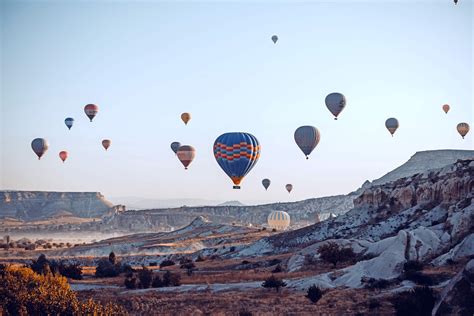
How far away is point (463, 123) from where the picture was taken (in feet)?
331

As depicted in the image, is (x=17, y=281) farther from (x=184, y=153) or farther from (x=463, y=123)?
(x=463, y=123)

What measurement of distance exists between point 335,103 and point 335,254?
3717 cm

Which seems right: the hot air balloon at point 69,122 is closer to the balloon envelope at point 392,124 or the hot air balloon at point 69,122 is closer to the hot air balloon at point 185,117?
the hot air balloon at point 185,117

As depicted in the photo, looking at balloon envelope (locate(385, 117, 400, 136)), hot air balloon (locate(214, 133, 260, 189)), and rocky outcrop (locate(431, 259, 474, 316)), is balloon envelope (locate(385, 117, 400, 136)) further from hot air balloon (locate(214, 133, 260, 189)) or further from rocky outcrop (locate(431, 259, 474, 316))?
rocky outcrop (locate(431, 259, 474, 316))

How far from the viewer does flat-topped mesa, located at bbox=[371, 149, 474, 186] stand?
584 feet

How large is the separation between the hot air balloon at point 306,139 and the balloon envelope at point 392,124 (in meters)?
25.2

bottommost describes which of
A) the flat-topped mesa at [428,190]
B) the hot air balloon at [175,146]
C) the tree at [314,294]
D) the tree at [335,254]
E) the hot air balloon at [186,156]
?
the tree at [314,294]

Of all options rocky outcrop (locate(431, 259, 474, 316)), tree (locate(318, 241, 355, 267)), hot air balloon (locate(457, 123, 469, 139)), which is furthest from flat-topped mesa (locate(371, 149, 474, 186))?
rocky outcrop (locate(431, 259, 474, 316))

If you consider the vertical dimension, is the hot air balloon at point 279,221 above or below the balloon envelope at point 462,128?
below

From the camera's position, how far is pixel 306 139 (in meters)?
77.9

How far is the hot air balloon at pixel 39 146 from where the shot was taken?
109 m

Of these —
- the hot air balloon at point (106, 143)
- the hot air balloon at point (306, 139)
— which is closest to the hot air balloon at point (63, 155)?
the hot air balloon at point (106, 143)

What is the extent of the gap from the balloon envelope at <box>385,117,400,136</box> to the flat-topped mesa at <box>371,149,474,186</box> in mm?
76268

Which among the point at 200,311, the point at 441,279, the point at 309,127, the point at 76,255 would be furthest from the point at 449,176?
the point at 76,255
